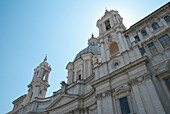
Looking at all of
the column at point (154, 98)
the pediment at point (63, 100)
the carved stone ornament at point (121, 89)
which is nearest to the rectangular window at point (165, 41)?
the column at point (154, 98)

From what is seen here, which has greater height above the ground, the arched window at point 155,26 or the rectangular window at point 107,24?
the rectangular window at point 107,24

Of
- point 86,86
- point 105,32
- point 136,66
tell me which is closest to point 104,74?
point 136,66

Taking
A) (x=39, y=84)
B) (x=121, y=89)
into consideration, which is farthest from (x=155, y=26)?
(x=39, y=84)

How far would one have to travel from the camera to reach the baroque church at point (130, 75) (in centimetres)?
1194

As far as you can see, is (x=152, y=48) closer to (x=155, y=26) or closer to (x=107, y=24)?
(x=155, y=26)

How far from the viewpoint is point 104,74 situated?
17.1 meters

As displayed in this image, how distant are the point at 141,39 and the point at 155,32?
5.31 feet

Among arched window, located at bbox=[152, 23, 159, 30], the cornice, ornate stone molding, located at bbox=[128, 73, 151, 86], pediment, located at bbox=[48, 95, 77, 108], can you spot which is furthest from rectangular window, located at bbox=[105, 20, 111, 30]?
pediment, located at bbox=[48, 95, 77, 108]

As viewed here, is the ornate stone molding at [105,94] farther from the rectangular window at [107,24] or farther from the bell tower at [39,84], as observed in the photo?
the bell tower at [39,84]

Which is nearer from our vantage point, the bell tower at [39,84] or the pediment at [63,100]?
the pediment at [63,100]

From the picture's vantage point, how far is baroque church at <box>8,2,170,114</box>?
11.9m

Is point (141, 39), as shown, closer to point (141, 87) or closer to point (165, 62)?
point (165, 62)

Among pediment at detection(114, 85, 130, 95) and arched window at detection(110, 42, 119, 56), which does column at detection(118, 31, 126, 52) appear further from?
pediment at detection(114, 85, 130, 95)

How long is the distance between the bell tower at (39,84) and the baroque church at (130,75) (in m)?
7.96
